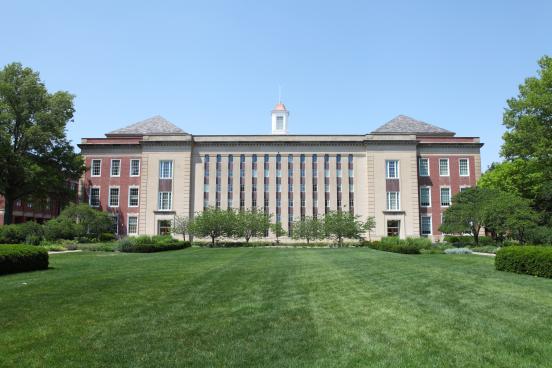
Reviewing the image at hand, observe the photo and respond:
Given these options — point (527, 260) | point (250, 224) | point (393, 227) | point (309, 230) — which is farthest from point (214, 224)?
point (527, 260)

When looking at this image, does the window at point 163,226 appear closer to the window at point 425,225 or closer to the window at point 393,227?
the window at point 393,227

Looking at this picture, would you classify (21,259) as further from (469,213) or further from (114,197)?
(114,197)

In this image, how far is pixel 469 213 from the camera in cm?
4103

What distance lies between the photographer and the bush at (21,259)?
16297 mm

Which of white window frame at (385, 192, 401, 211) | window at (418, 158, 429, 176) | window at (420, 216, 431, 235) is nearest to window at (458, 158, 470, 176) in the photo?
window at (418, 158, 429, 176)

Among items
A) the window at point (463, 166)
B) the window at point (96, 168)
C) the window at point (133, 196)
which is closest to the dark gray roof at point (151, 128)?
the window at point (96, 168)

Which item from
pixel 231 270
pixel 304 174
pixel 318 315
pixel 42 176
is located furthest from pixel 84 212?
pixel 318 315

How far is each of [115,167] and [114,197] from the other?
12.8ft

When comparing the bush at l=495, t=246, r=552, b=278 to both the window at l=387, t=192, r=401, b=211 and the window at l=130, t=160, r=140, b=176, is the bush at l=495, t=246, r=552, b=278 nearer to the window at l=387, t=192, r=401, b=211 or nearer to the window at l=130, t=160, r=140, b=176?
the window at l=387, t=192, r=401, b=211

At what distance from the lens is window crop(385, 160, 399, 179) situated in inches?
2259

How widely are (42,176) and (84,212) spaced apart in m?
5.36

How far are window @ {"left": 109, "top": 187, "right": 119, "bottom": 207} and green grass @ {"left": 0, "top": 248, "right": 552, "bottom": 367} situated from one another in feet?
150

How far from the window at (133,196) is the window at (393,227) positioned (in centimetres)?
3189

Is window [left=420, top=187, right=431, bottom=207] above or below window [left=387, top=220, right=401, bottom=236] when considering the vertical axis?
above
